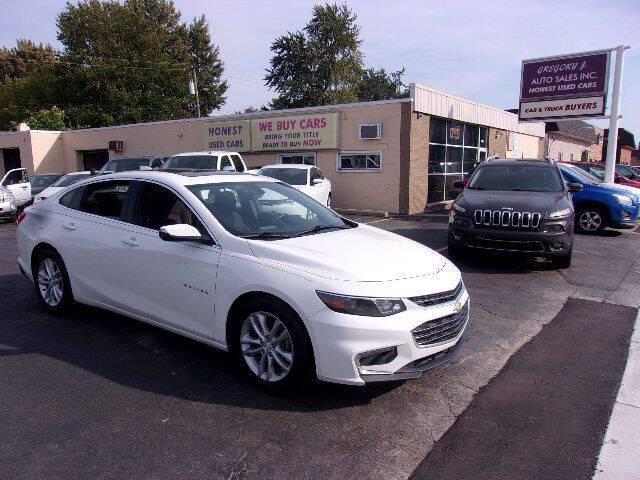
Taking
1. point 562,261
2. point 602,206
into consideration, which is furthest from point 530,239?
point 602,206

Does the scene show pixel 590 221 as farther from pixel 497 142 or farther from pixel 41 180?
pixel 41 180

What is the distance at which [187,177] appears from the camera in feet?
14.9

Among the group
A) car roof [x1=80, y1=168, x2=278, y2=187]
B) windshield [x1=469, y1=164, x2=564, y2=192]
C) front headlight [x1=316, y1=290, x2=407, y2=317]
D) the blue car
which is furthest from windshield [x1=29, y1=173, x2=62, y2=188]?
front headlight [x1=316, y1=290, x2=407, y2=317]

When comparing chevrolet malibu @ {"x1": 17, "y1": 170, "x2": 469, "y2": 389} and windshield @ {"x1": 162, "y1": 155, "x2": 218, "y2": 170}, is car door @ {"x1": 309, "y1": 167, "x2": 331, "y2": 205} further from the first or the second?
chevrolet malibu @ {"x1": 17, "y1": 170, "x2": 469, "y2": 389}

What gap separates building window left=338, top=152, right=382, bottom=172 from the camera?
17000mm

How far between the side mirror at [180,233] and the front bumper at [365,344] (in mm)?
1199

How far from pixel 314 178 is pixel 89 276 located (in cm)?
1009

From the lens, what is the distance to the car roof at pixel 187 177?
4465 mm

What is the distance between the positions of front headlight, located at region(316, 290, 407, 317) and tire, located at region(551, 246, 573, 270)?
17.8ft

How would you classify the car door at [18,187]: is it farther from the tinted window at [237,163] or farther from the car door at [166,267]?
the car door at [166,267]

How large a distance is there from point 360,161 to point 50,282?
1312 centimetres

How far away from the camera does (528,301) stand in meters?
6.31

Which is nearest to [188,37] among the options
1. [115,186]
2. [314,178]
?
[314,178]

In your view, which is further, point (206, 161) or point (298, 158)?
point (298, 158)
